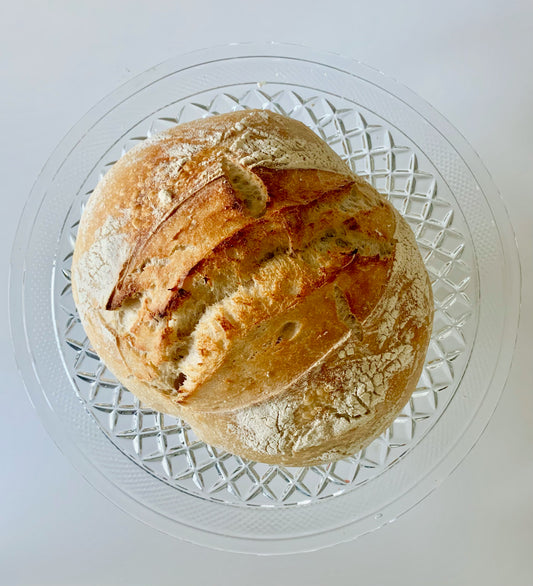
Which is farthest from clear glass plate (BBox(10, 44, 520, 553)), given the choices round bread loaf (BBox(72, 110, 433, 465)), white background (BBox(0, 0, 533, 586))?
round bread loaf (BBox(72, 110, 433, 465))

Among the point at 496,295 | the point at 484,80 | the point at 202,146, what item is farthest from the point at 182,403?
the point at 484,80

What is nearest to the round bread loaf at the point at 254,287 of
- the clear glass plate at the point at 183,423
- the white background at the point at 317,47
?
the clear glass plate at the point at 183,423

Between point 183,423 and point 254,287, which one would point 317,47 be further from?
point 183,423

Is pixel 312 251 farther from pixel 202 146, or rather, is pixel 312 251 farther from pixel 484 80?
pixel 484 80

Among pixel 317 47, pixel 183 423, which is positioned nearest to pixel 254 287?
pixel 183 423

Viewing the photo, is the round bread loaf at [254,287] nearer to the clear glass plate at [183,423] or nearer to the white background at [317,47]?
the clear glass plate at [183,423]

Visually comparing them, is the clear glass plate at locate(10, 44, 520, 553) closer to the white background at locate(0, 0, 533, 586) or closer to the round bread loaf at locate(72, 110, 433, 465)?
the white background at locate(0, 0, 533, 586)
